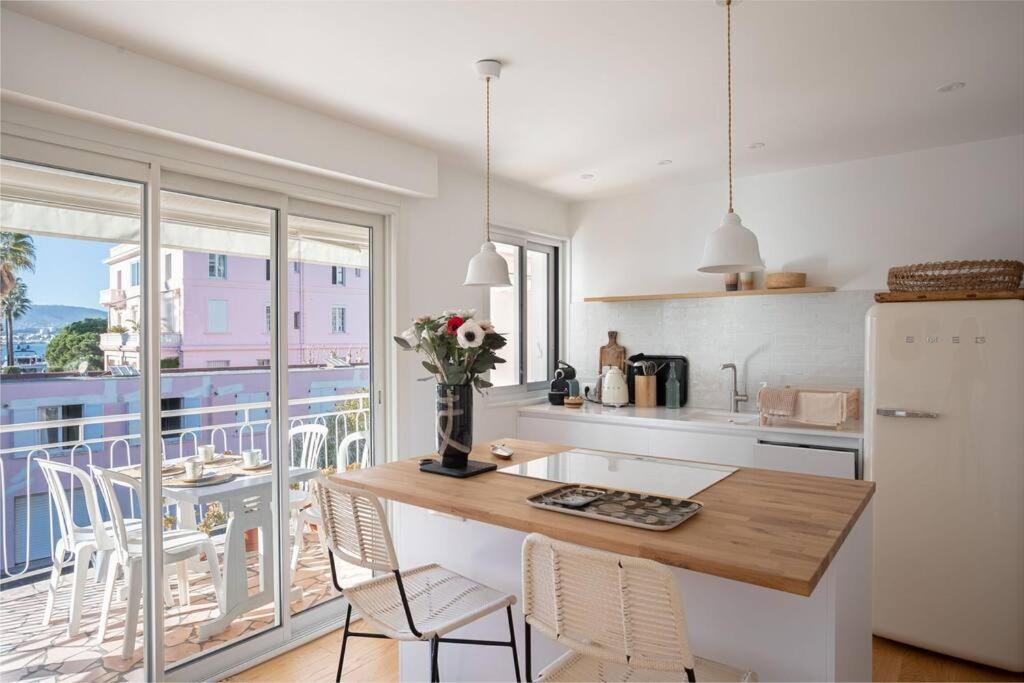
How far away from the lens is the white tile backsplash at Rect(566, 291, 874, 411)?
3.73 meters

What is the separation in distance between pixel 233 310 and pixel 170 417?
0.54 meters

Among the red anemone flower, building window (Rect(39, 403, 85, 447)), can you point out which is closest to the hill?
building window (Rect(39, 403, 85, 447))

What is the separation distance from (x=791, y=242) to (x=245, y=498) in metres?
3.49

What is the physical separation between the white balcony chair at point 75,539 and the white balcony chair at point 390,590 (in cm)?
108

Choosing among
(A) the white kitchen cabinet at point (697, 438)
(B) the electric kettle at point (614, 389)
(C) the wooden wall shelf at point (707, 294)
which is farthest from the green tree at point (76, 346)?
(C) the wooden wall shelf at point (707, 294)

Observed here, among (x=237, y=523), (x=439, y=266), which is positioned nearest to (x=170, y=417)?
(x=237, y=523)

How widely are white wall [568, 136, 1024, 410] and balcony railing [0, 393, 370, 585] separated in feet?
9.07

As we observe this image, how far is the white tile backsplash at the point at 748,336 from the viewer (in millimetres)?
3732

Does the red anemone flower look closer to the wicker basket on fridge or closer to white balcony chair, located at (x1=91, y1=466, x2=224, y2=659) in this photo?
white balcony chair, located at (x1=91, y1=466, x2=224, y2=659)

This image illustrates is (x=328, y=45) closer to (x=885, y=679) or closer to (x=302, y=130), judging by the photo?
(x=302, y=130)

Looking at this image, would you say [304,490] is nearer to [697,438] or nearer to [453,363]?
[453,363]

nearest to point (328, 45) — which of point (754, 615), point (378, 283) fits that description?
point (378, 283)

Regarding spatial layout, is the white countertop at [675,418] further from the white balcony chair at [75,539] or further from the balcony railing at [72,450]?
the white balcony chair at [75,539]

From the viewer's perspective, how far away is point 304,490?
3135mm
